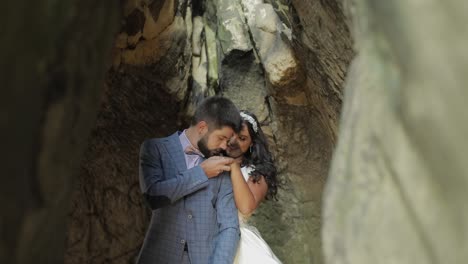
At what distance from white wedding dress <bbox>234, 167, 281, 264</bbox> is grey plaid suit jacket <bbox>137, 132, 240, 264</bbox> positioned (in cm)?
6

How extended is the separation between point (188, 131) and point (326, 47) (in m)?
0.91

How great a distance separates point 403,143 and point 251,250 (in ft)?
5.15

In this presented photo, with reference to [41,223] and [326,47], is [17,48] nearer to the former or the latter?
[41,223]

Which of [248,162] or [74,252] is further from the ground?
[248,162]

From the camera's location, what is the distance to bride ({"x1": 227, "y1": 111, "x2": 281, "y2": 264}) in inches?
114

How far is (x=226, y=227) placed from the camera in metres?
2.86

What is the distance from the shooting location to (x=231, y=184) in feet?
9.78

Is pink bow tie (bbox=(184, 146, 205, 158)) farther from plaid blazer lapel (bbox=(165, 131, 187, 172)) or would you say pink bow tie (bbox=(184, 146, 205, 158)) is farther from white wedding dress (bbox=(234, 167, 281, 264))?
white wedding dress (bbox=(234, 167, 281, 264))

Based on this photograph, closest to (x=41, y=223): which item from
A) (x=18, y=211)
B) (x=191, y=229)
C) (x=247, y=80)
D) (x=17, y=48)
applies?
(x=18, y=211)

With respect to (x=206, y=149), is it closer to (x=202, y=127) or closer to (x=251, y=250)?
(x=202, y=127)

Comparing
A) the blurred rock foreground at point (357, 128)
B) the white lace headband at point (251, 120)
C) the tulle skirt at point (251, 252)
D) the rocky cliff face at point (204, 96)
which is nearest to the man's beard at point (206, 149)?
the white lace headband at point (251, 120)

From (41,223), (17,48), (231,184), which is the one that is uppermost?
(17,48)

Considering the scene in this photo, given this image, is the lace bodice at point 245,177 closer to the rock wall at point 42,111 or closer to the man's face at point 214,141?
the man's face at point 214,141

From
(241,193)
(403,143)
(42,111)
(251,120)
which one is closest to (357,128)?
(403,143)
